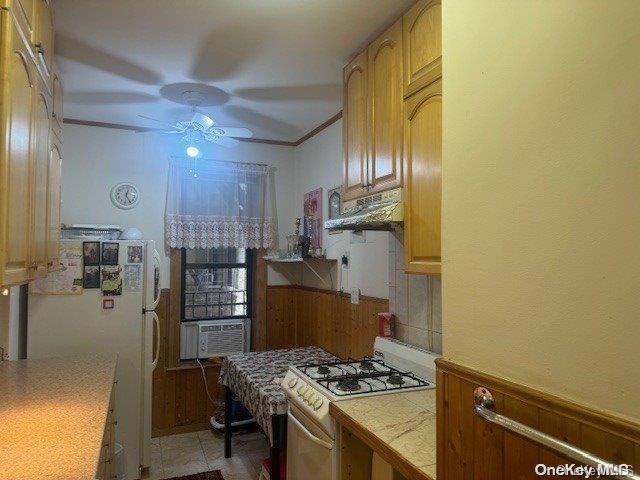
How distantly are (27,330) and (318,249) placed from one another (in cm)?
215

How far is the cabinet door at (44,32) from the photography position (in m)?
1.62

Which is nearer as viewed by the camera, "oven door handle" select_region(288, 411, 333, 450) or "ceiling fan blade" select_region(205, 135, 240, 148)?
"oven door handle" select_region(288, 411, 333, 450)

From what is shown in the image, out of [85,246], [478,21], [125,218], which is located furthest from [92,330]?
[478,21]

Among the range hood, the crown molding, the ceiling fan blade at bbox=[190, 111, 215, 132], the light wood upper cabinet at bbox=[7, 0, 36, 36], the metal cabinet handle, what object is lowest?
the metal cabinet handle

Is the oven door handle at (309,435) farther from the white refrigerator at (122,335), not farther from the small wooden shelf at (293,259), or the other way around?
the small wooden shelf at (293,259)

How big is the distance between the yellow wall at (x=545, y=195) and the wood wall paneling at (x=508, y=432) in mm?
29

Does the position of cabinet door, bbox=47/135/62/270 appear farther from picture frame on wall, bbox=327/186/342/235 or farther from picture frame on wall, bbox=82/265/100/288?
picture frame on wall, bbox=327/186/342/235

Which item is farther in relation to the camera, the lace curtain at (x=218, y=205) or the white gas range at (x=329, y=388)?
the lace curtain at (x=218, y=205)

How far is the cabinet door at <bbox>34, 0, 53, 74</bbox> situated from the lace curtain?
1847mm

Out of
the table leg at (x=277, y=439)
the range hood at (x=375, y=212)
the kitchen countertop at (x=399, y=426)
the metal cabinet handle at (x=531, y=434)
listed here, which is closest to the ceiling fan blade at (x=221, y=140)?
the range hood at (x=375, y=212)

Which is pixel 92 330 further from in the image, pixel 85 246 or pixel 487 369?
pixel 487 369

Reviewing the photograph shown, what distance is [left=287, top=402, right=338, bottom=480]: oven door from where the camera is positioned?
1783 mm

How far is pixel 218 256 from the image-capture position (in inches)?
162

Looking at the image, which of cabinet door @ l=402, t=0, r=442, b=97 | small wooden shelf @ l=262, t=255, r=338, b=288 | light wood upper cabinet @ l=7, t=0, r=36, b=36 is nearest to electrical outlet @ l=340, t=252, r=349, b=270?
small wooden shelf @ l=262, t=255, r=338, b=288
